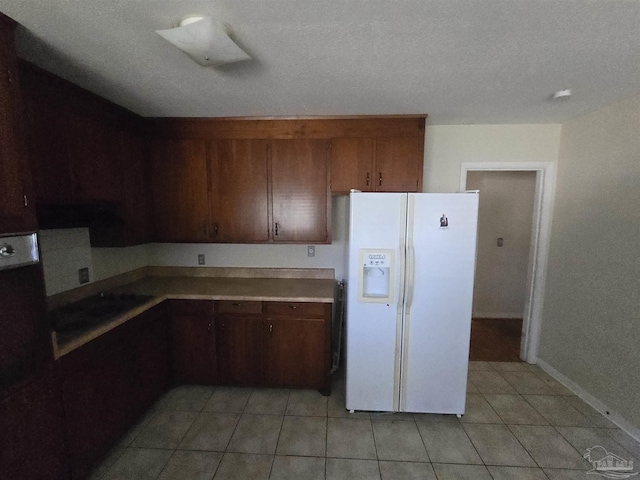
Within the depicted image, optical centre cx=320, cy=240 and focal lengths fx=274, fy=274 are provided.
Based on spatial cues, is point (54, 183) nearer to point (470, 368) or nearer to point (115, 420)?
point (115, 420)

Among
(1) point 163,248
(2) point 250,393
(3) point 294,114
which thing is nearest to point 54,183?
(1) point 163,248

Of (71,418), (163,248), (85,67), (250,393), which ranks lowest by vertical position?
(250,393)

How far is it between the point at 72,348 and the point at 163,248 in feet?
5.12

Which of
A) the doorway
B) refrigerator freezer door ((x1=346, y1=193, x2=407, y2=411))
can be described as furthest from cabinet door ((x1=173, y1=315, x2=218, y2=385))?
the doorway

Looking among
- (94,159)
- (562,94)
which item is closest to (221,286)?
(94,159)

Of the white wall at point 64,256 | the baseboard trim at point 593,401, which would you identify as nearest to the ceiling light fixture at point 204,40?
the white wall at point 64,256

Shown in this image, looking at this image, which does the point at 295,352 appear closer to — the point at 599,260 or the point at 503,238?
the point at 599,260

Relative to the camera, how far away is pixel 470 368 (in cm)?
283

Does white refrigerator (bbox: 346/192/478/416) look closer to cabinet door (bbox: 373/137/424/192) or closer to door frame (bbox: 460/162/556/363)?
cabinet door (bbox: 373/137/424/192)

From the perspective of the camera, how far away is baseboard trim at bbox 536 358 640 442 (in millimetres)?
1963

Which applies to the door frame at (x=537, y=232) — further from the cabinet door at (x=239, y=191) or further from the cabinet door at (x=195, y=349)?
the cabinet door at (x=195, y=349)

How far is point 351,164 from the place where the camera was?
2457 mm

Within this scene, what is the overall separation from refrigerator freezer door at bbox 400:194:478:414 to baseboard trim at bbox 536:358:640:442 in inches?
44.2

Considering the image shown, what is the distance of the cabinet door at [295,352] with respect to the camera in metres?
2.36
